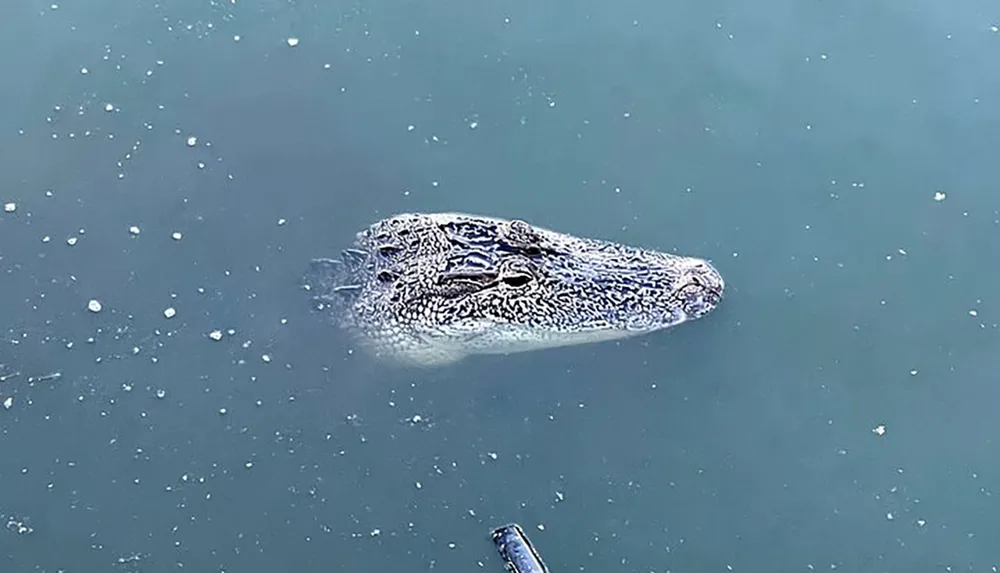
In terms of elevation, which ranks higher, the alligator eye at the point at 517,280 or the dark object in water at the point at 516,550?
the alligator eye at the point at 517,280

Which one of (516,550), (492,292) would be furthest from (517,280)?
(516,550)

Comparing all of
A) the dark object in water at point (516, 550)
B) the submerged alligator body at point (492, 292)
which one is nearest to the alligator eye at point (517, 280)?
the submerged alligator body at point (492, 292)

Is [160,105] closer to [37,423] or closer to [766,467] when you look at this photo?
[37,423]

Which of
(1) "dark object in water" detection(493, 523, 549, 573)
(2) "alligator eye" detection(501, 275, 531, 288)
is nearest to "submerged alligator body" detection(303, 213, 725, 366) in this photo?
(2) "alligator eye" detection(501, 275, 531, 288)

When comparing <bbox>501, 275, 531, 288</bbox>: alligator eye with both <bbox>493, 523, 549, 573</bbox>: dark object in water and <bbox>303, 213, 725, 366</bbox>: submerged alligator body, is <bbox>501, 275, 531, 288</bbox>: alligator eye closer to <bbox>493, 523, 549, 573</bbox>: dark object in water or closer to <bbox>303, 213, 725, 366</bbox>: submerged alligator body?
<bbox>303, 213, 725, 366</bbox>: submerged alligator body

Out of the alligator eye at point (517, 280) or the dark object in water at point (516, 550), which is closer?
the dark object in water at point (516, 550)

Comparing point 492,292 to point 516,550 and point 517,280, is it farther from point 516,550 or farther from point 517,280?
point 516,550

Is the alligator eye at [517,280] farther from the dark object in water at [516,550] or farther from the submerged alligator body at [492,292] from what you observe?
the dark object in water at [516,550]

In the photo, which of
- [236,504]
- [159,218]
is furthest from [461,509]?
[159,218]
